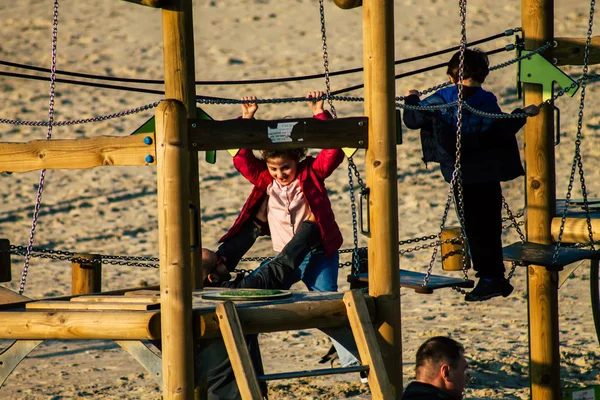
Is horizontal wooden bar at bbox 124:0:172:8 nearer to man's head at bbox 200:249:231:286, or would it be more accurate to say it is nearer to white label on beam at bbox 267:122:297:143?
white label on beam at bbox 267:122:297:143

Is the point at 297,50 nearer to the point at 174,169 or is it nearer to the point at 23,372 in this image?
the point at 23,372

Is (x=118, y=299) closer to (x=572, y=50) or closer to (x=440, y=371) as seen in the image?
(x=440, y=371)

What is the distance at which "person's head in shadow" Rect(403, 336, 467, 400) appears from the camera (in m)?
5.51

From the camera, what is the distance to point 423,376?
557 cm

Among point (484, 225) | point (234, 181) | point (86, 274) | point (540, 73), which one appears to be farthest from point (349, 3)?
point (234, 181)

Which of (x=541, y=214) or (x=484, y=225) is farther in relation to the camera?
(x=541, y=214)

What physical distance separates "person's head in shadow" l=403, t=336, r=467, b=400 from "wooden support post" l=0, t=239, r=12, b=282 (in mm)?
4265

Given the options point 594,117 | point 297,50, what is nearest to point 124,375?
point 594,117

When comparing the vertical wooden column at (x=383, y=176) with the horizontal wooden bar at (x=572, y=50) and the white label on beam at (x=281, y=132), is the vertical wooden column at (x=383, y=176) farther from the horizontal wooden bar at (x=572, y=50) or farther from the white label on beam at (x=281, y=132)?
the horizontal wooden bar at (x=572, y=50)

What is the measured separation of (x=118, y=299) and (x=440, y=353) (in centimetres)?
187

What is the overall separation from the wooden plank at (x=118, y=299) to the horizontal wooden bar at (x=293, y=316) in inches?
19.6

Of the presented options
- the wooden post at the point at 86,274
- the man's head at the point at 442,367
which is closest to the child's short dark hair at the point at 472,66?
the man's head at the point at 442,367

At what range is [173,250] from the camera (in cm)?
566

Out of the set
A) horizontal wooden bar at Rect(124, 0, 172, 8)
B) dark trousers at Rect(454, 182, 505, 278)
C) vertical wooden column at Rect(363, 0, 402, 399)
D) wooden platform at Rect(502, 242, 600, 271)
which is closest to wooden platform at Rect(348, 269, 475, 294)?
vertical wooden column at Rect(363, 0, 402, 399)
